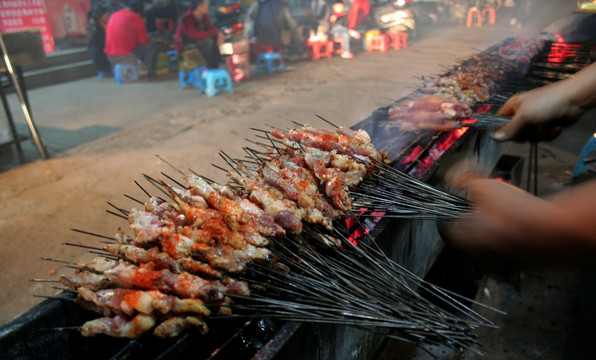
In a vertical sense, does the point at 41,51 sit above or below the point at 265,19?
below

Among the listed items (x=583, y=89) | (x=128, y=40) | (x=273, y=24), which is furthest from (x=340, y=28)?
(x=583, y=89)

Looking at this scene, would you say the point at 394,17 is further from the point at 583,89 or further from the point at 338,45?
the point at 583,89

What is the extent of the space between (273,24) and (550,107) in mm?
12648

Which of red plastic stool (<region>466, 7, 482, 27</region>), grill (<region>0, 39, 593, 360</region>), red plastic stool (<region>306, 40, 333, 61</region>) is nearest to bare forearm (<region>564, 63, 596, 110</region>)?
grill (<region>0, 39, 593, 360</region>)

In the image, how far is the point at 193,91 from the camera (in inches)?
457

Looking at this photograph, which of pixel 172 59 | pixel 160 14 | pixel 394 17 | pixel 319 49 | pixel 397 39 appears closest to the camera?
pixel 172 59

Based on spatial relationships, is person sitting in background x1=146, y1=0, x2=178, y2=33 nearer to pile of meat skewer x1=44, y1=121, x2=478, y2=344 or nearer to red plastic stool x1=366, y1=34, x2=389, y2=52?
red plastic stool x1=366, y1=34, x2=389, y2=52

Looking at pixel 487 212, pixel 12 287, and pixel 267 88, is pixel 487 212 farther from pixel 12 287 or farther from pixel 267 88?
pixel 267 88

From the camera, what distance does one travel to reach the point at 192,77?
1196cm

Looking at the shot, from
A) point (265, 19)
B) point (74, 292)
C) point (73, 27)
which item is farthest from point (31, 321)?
point (73, 27)

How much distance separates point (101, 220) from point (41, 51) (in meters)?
4.35

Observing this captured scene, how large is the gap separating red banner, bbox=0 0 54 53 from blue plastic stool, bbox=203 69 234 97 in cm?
397

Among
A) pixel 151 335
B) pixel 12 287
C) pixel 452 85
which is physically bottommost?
pixel 12 287

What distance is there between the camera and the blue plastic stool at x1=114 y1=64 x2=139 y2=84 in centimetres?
1278
